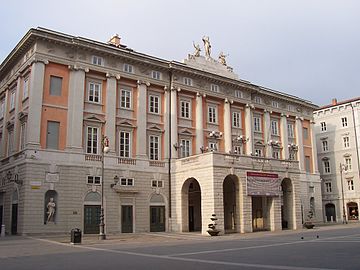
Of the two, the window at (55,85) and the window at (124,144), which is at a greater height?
the window at (55,85)

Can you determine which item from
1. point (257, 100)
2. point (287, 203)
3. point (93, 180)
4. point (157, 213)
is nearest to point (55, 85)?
point (93, 180)

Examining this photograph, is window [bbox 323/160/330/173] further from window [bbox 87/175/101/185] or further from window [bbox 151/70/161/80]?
window [bbox 87/175/101/185]

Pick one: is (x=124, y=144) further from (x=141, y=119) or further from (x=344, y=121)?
(x=344, y=121)

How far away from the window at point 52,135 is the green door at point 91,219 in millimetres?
5402

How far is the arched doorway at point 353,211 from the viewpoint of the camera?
6050 cm

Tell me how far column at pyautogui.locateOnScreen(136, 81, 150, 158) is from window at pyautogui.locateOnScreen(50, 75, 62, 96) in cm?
708

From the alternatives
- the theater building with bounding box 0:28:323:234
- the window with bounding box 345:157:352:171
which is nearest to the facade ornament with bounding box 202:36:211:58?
the theater building with bounding box 0:28:323:234

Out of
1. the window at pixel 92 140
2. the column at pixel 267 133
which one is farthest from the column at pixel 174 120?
the column at pixel 267 133

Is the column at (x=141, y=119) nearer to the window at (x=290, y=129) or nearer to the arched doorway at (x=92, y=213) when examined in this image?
the arched doorway at (x=92, y=213)

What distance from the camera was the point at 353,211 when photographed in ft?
200

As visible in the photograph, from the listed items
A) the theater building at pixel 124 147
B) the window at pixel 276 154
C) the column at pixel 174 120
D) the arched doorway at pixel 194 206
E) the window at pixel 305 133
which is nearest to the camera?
the theater building at pixel 124 147

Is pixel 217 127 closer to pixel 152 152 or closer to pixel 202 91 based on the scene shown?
pixel 202 91

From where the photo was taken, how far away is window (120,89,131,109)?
3641cm

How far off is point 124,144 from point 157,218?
715 centimetres
